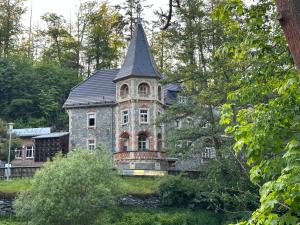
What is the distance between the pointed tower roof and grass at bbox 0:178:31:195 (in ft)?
39.4

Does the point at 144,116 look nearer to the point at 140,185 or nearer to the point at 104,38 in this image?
the point at 140,185

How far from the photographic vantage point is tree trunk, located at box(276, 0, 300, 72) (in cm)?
384

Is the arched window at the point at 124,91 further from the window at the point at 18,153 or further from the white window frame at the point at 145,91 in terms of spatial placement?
the window at the point at 18,153

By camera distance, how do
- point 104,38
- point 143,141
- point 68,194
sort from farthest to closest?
point 104,38 → point 143,141 → point 68,194

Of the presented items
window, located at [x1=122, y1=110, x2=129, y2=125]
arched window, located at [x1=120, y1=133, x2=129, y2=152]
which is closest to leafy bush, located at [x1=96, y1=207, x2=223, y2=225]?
arched window, located at [x1=120, y1=133, x2=129, y2=152]

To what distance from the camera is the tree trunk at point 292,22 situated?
384 centimetres

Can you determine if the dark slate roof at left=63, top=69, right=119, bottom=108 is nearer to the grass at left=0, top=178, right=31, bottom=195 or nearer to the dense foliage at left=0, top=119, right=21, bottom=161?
the dense foliage at left=0, top=119, right=21, bottom=161

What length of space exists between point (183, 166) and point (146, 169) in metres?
5.07

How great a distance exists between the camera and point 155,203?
96.7ft

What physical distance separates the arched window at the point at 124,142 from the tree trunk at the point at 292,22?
35060 millimetres

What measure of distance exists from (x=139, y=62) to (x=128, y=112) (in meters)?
4.23

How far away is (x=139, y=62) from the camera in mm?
39469

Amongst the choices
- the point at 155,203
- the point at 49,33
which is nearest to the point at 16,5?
the point at 49,33

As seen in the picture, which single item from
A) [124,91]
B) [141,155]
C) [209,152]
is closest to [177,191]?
[209,152]
